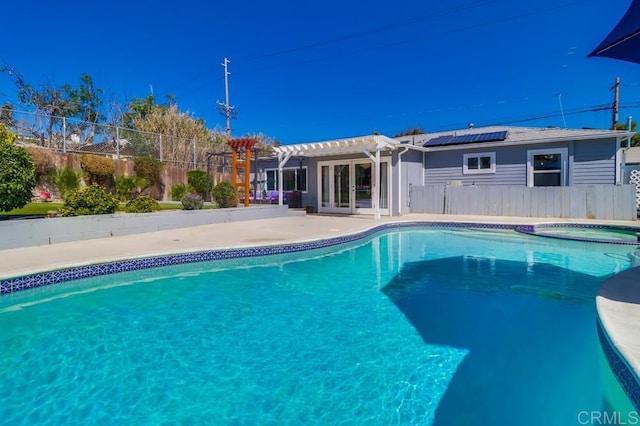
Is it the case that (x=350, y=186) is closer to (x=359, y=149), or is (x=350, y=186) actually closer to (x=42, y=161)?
(x=359, y=149)

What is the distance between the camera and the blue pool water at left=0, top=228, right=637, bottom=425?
8.21 ft

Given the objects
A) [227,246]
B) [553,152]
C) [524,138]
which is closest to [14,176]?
[227,246]

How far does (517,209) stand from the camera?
12.9 m

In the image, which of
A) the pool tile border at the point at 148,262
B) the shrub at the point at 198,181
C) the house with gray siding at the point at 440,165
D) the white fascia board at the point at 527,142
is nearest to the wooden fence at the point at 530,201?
the house with gray siding at the point at 440,165

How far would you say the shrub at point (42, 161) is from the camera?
12.1 metres

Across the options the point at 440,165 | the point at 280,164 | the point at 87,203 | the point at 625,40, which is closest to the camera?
the point at 625,40

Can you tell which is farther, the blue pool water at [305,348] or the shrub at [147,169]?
the shrub at [147,169]

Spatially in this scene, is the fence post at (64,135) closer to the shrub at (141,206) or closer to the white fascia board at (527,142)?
the shrub at (141,206)

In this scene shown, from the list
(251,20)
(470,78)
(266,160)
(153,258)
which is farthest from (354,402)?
(470,78)

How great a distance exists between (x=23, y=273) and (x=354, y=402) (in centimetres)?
496

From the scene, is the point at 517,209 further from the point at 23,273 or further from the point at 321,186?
the point at 23,273

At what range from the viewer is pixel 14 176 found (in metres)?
6.48

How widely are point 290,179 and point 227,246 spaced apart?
1017cm

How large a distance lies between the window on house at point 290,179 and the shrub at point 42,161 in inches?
348
